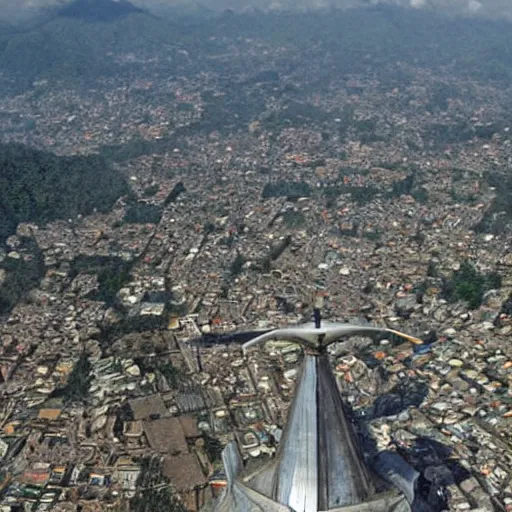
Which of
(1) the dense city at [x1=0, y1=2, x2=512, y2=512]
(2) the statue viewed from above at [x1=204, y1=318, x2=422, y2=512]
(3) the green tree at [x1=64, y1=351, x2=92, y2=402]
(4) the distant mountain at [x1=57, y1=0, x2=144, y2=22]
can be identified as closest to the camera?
(2) the statue viewed from above at [x1=204, y1=318, x2=422, y2=512]

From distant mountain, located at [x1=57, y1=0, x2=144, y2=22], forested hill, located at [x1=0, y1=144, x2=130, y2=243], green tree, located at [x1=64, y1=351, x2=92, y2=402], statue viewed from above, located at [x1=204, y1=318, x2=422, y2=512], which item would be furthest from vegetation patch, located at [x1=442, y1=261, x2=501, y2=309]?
distant mountain, located at [x1=57, y1=0, x2=144, y2=22]

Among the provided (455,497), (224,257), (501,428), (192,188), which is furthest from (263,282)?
(192,188)

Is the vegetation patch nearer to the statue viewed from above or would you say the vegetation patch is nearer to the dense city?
the dense city

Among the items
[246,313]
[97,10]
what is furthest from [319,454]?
[97,10]

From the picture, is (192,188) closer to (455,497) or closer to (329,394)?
(455,497)

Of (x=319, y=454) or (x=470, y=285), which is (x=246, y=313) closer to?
(x=470, y=285)

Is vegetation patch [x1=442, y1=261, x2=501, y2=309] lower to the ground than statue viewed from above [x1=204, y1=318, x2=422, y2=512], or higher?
lower
